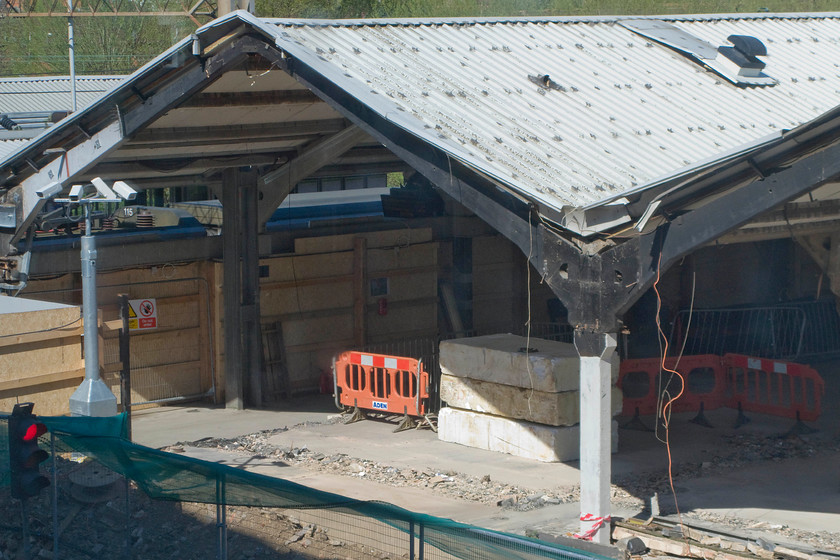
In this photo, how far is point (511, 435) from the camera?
47.4 ft

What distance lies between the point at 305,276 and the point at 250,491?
1160cm

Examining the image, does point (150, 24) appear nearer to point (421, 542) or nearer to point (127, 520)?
point (127, 520)

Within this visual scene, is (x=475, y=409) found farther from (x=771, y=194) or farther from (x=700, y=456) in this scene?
(x=771, y=194)

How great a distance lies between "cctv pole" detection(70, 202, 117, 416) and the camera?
1124 centimetres

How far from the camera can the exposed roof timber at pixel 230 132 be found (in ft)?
48.4

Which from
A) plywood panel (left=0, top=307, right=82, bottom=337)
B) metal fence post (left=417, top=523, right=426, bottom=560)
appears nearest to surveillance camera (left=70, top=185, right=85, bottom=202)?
plywood panel (left=0, top=307, right=82, bottom=337)

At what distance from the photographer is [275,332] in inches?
761

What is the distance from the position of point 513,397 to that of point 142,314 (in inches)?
284

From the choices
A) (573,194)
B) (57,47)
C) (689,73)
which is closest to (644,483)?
(573,194)

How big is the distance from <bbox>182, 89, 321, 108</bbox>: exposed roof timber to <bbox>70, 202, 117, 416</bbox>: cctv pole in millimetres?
3032

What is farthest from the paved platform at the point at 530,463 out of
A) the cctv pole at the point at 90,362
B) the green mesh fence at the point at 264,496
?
the cctv pole at the point at 90,362

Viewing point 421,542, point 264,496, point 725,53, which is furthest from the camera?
point 725,53

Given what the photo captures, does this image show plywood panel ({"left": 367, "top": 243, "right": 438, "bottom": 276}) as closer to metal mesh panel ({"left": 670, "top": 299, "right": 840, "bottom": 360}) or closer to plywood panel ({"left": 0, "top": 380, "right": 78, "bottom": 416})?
metal mesh panel ({"left": 670, "top": 299, "right": 840, "bottom": 360})

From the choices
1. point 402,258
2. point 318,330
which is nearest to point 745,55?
point 402,258
